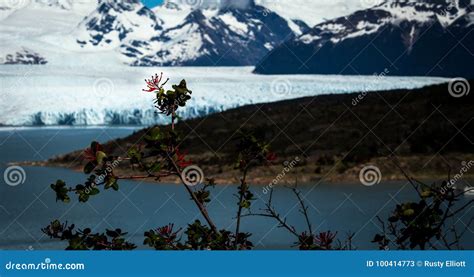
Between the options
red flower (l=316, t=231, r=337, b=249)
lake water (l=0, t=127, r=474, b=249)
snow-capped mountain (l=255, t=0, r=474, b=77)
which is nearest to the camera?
red flower (l=316, t=231, r=337, b=249)

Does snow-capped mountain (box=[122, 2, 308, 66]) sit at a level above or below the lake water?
above

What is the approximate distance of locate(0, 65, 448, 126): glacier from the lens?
36991 millimetres

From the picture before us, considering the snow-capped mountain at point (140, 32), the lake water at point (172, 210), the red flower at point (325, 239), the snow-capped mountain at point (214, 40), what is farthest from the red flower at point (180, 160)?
the snow-capped mountain at point (214, 40)

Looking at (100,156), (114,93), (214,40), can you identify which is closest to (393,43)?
(114,93)

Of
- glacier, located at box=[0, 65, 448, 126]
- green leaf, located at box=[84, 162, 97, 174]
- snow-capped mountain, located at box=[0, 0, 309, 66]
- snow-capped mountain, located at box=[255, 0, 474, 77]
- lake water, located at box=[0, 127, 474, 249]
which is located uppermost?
snow-capped mountain, located at box=[0, 0, 309, 66]

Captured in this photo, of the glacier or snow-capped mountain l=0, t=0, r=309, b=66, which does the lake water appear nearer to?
the glacier

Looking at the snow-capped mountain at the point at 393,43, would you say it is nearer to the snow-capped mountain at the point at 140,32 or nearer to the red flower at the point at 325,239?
the snow-capped mountain at the point at 140,32

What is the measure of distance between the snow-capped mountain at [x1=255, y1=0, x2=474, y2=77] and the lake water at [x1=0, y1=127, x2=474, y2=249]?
21.0 m

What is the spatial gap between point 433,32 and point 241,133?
47269 millimetres

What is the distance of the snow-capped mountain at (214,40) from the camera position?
74.2 m

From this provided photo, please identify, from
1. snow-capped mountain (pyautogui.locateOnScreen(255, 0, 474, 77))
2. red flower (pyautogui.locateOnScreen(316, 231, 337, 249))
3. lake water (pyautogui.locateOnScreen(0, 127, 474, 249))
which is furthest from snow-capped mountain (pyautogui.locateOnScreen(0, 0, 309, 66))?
red flower (pyautogui.locateOnScreen(316, 231, 337, 249))

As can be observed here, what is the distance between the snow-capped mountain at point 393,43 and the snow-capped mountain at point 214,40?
341 inches

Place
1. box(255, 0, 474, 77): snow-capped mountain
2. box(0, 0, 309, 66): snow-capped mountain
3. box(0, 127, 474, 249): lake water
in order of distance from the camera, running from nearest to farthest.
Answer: box(0, 127, 474, 249): lake water → box(255, 0, 474, 77): snow-capped mountain → box(0, 0, 309, 66): snow-capped mountain
